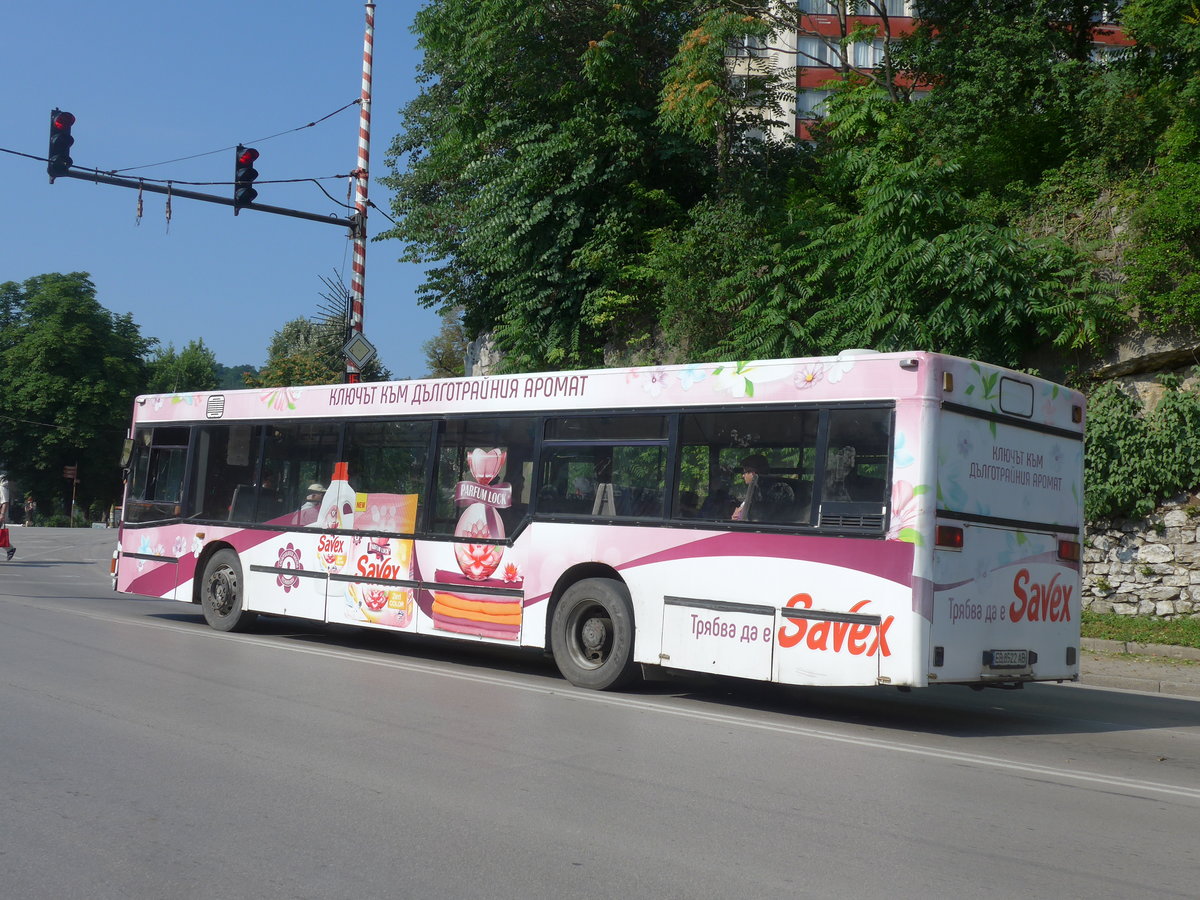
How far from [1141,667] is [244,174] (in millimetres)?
14813

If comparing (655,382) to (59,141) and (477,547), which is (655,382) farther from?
(59,141)

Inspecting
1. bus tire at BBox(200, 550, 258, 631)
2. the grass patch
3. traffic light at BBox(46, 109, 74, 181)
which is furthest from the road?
traffic light at BBox(46, 109, 74, 181)

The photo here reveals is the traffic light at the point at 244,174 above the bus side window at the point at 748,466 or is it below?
above

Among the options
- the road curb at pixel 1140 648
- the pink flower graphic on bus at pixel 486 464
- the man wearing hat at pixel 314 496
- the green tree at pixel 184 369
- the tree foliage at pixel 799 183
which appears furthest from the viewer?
the green tree at pixel 184 369

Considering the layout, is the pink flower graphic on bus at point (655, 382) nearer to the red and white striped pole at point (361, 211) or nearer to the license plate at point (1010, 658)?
the license plate at point (1010, 658)

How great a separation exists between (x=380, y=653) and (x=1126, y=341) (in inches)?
474

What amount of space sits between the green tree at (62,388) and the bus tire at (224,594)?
58.8m

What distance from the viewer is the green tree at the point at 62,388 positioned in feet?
225

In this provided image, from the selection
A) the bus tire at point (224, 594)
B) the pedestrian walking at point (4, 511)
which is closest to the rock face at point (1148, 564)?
the bus tire at point (224, 594)

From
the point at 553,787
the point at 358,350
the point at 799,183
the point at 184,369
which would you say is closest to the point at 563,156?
the point at 799,183

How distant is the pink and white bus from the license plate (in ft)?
0.07

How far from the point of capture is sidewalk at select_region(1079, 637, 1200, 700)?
12.7 meters

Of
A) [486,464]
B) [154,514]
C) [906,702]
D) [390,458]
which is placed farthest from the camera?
[154,514]

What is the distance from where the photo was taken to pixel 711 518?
9.90 metres
